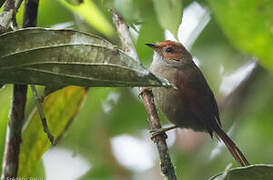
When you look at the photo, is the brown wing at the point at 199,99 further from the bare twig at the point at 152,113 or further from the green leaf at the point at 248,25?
the green leaf at the point at 248,25

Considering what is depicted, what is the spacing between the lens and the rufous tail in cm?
318

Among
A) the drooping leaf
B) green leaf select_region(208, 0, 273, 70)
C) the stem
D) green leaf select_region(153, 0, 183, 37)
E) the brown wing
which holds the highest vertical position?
the brown wing

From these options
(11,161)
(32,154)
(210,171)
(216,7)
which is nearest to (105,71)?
(216,7)

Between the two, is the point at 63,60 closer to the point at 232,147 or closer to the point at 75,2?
the point at 75,2

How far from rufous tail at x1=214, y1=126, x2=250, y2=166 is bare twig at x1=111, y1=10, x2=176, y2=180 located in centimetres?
115

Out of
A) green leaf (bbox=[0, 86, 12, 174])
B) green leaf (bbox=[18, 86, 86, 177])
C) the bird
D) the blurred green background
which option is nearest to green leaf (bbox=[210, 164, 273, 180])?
the blurred green background

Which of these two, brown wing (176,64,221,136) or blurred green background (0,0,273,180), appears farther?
brown wing (176,64,221,136)

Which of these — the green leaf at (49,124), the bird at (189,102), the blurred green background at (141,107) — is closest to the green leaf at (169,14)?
the blurred green background at (141,107)

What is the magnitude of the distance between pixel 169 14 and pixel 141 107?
2.23 meters

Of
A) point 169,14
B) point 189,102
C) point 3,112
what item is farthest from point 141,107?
point 169,14

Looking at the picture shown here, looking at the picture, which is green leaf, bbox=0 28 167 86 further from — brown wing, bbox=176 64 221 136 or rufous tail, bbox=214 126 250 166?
brown wing, bbox=176 64 221 136

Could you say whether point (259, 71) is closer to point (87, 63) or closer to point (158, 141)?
point (158, 141)

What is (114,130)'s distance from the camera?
12.7 ft

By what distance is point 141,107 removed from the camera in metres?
3.76
